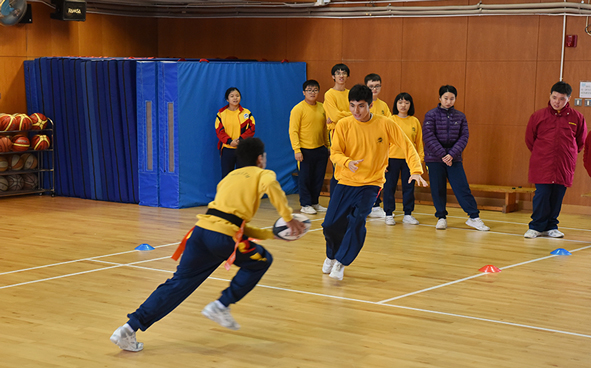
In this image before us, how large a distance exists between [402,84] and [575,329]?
6.77 meters

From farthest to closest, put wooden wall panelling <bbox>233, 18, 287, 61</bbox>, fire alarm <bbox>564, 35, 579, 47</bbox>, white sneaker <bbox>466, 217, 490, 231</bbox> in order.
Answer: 1. wooden wall panelling <bbox>233, 18, 287, 61</bbox>
2. fire alarm <bbox>564, 35, 579, 47</bbox>
3. white sneaker <bbox>466, 217, 490, 231</bbox>

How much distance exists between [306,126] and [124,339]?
584cm

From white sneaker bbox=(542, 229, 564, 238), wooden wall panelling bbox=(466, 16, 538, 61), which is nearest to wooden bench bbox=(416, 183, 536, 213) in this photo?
white sneaker bbox=(542, 229, 564, 238)

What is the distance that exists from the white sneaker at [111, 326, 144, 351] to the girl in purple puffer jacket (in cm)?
517

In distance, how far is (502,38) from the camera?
10641 millimetres

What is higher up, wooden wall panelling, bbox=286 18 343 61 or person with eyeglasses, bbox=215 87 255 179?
wooden wall panelling, bbox=286 18 343 61

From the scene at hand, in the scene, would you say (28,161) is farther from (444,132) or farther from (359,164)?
(359,164)

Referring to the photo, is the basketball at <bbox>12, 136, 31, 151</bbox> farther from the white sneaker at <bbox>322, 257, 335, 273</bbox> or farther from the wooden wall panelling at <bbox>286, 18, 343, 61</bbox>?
the white sneaker at <bbox>322, 257, 335, 273</bbox>

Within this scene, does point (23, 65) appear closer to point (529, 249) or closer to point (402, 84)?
point (402, 84)

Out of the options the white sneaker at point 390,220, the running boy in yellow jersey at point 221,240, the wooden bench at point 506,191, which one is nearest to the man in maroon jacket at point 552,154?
the white sneaker at point 390,220

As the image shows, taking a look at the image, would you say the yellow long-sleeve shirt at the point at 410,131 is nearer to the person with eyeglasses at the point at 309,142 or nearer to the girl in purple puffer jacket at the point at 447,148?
the girl in purple puffer jacket at the point at 447,148

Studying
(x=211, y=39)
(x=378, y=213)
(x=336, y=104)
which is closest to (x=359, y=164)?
(x=336, y=104)

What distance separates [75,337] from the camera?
4.92 meters

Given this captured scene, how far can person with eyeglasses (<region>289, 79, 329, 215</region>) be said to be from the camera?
10.0 metres
